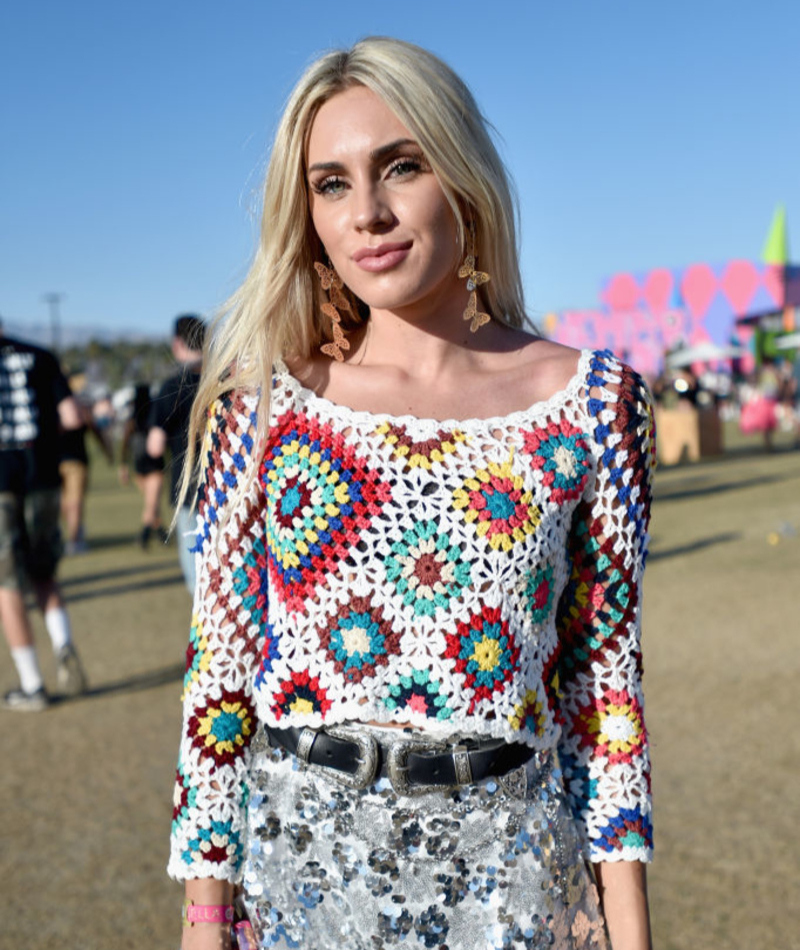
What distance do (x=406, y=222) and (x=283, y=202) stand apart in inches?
9.4

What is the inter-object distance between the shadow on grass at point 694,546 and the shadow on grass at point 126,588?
4333 millimetres

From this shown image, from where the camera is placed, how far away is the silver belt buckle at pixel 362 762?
157 cm

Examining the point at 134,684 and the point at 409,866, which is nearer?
the point at 409,866

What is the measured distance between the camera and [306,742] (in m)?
1.61

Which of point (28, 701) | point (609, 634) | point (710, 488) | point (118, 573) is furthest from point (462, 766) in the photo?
point (710, 488)

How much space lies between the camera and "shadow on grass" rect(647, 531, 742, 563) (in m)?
10.2

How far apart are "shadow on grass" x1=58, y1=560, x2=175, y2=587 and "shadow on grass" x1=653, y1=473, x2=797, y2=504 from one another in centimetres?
687

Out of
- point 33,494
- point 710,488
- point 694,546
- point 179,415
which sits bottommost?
point 710,488

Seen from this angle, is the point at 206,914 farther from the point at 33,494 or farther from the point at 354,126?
the point at 33,494

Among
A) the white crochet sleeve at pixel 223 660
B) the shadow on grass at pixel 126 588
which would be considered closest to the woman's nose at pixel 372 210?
the white crochet sleeve at pixel 223 660

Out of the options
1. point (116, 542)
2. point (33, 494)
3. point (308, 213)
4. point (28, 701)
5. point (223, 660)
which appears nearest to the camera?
point (223, 660)

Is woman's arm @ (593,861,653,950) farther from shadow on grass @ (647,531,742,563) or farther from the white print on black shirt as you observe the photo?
shadow on grass @ (647,531,742,563)

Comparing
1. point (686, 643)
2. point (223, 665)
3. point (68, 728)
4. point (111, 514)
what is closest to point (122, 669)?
point (68, 728)

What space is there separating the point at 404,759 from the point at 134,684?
5118 mm
